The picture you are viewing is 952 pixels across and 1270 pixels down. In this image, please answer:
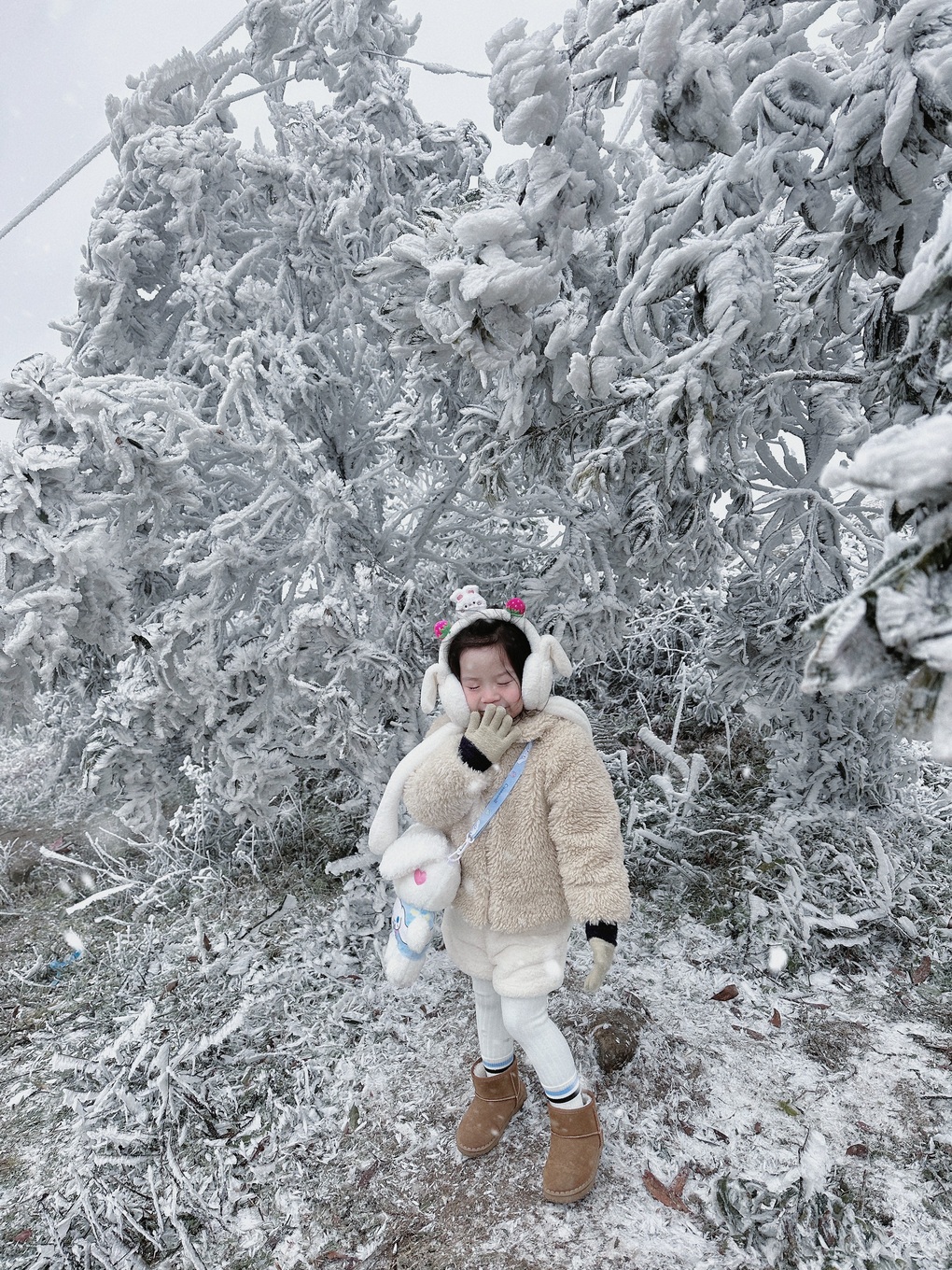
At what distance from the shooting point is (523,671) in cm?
218

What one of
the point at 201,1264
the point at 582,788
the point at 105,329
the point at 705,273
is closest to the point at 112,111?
the point at 105,329

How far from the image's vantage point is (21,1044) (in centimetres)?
347

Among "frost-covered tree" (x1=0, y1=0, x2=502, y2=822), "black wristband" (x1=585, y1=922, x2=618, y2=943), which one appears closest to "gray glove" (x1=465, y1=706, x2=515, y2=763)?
"black wristband" (x1=585, y1=922, x2=618, y2=943)

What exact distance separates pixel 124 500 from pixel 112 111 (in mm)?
2600

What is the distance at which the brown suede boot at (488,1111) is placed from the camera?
2.44 meters

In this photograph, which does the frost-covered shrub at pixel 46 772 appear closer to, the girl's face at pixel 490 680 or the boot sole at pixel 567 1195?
the girl's face at pixel 490 680

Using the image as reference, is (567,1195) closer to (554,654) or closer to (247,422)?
(554,654)

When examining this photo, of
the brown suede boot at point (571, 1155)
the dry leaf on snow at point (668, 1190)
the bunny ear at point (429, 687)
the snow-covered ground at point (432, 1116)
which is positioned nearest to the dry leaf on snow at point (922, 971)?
the snow-covered ground at point (432, 1116)

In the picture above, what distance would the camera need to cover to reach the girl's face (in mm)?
2160

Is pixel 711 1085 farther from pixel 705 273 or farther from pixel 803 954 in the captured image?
pixel 705 273

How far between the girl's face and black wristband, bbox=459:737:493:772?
12 centimetres

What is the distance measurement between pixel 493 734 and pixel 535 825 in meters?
0.32

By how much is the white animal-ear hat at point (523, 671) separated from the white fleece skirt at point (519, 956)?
72 centimetres

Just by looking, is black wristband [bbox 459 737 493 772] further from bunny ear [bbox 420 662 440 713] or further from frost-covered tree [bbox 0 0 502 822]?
frost-covered tree [bbox 0 0 502 822]
